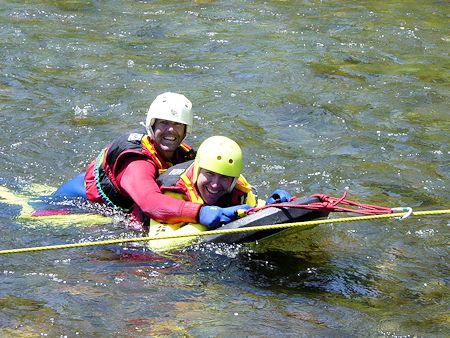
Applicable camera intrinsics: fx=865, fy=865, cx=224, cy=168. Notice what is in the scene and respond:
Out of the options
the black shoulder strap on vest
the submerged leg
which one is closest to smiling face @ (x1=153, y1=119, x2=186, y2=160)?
the black shoulder strap on vest

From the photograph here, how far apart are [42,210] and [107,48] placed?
21.6 feet

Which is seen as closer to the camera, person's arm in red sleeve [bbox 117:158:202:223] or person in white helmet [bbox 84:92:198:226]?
person's arm in red sleeve [bbox 117:158:202:223]

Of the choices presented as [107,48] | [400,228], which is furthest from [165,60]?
[400,228]

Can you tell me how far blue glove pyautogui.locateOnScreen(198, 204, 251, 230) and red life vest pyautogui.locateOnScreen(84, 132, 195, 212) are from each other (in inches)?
37.1

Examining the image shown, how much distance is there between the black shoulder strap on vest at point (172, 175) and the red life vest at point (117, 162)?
20 cm

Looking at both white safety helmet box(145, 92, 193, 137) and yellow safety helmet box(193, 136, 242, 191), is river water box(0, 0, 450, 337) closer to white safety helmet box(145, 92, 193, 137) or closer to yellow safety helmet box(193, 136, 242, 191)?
yellow safety helmet box(193, 136, 242, 191)

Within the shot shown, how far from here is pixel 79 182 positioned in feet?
27.3

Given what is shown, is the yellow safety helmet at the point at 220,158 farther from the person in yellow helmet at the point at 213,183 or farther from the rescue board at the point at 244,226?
the rescue board at the point at 244,226

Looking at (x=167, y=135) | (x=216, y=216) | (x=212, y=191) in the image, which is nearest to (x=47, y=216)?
(x=167, y=135)

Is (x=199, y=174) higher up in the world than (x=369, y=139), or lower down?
higher up

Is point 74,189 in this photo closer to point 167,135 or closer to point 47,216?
point 47,216

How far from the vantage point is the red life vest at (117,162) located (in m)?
7.68

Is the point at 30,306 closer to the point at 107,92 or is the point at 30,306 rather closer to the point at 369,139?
the point at 369,139

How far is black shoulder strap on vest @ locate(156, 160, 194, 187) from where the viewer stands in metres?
7.42
